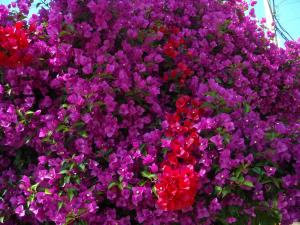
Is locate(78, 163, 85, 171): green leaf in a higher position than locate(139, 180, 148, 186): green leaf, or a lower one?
higher

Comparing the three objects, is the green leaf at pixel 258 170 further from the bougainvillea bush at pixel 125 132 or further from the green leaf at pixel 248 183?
the green leaf at pixel 248 183

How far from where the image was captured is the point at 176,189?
2.25 metres

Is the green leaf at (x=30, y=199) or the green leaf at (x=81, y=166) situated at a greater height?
the green leaf at (x=81, y=166)

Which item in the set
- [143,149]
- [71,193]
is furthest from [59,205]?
[143,149]

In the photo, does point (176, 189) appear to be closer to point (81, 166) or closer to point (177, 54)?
point (81, 166)

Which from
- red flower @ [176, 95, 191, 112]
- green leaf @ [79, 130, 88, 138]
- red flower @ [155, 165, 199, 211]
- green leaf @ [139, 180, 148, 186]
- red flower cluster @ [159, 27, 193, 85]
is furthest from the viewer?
red flower cluster @ [159, 27, 193, 85]

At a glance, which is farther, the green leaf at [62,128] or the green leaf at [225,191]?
the green leaf at [62,128]

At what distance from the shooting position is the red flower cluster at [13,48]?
9.14 feet

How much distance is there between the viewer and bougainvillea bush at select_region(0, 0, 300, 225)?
2.37m

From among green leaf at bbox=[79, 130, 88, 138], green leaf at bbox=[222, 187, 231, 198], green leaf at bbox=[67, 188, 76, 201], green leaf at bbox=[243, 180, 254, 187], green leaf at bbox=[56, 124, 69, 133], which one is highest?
green leaf at bbox=[56, 124, 69, 133]

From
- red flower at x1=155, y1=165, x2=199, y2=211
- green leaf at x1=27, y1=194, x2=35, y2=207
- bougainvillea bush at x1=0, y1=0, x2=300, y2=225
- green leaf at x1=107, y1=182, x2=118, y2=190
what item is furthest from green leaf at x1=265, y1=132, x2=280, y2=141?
green leaf at x1=27, y1=194, x2=35, y2=207

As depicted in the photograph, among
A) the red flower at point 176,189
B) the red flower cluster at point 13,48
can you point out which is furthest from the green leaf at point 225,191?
the red flower cluster at point 13,48

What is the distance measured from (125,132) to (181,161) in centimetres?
40

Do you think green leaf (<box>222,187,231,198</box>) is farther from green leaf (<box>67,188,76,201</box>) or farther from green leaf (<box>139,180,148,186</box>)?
green leaf (<box>67,188,76,201</box>)
